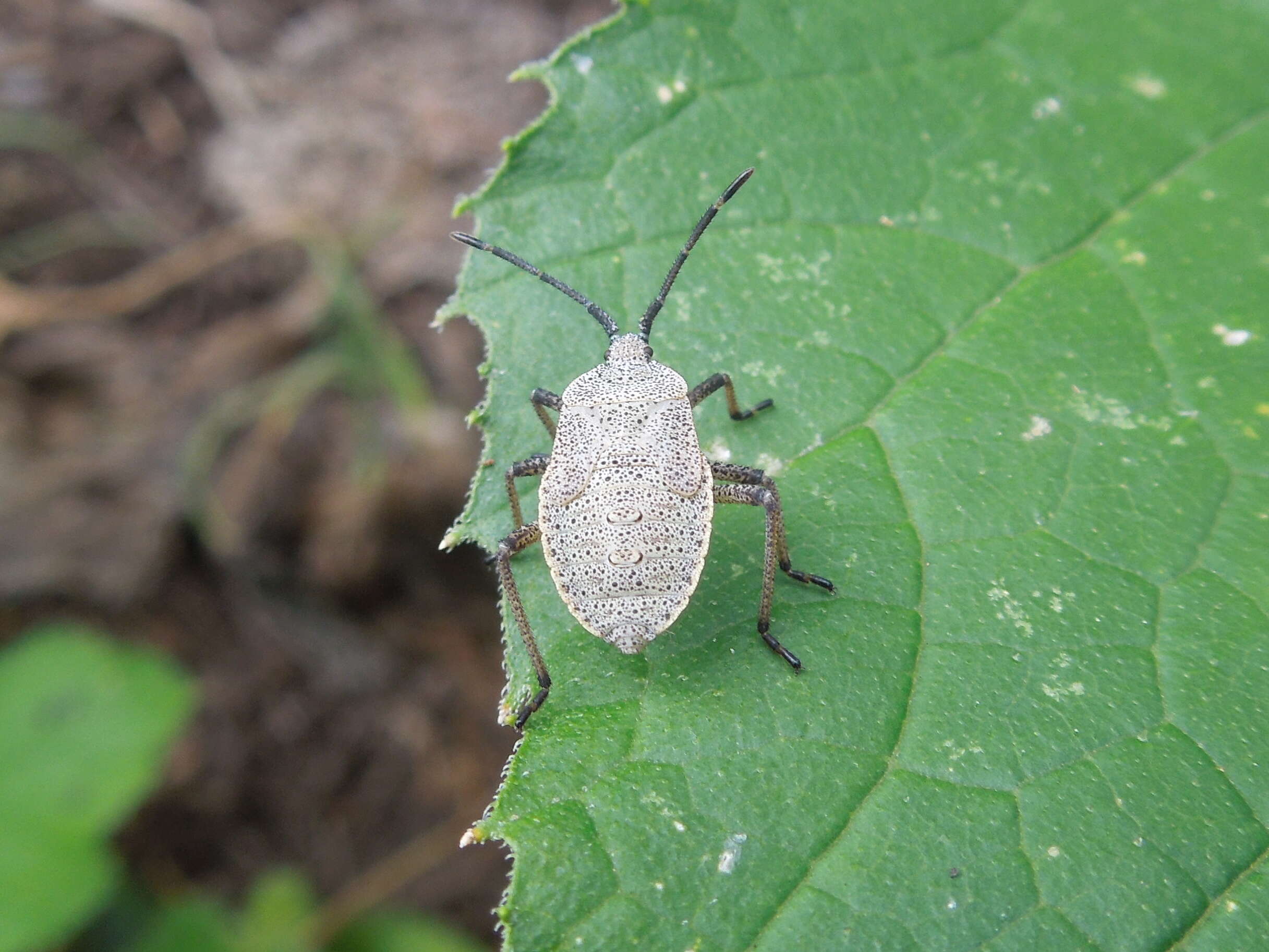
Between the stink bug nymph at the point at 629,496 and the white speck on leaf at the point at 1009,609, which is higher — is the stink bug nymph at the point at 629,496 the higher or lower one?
the higher one

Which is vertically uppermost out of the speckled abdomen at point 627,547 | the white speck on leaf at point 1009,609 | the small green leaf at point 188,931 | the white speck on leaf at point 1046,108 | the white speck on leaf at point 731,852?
the white speck on leaf at point 1046,108

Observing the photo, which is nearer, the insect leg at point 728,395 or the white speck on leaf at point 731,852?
the white speck on leaf at point 731,852

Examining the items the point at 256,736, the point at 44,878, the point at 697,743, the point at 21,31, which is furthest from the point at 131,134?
the point at 697,743

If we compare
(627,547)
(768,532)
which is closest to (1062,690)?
(768,532)

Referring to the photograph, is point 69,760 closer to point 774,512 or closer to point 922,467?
point 774,512

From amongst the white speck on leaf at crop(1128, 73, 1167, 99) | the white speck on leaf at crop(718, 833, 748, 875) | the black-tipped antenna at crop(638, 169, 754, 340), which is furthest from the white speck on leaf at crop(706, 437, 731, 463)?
the white speck on leaf at crop(1128, 73, 1167, 99)

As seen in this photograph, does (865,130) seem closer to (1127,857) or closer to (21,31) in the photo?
(1127,857)

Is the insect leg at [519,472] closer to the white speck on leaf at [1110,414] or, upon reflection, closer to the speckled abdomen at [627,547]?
the speckled abdomen at [627,547]

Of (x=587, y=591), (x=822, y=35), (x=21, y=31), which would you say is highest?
(x=21, y=31)

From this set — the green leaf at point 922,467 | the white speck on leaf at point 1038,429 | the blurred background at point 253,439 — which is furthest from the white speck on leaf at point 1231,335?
the blurred background at point 253,439
